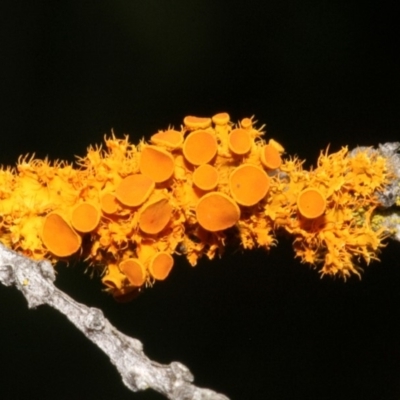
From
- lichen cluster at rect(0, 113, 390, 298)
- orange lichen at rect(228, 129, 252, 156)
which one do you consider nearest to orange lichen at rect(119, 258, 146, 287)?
lichen cluster at rect(0, 113, 390, 298)

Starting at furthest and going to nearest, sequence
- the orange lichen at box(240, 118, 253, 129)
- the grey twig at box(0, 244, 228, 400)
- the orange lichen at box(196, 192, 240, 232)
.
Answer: the orange lichen at box(240, 118, 253, 129) → the orange lichen at box(196, 192, 240, 232) → the grey twig at box(0, 244, 228, 400)

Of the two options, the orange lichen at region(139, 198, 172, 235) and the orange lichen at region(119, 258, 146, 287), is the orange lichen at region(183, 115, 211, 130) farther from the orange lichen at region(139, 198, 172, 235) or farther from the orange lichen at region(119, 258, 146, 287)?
the orange lichen at region(119, 258, 146, 287)

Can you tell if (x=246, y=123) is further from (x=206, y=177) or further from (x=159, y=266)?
(x=159, y=266)

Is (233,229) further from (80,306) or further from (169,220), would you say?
(80,306)

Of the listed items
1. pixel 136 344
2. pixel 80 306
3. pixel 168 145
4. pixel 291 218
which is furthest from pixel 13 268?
pixel 291 218

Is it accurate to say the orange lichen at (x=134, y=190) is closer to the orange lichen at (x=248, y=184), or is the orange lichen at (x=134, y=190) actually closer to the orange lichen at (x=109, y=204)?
the orange lichen at (x=109, y=204)

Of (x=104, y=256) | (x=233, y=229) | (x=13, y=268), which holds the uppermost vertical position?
(x=233, y=229)

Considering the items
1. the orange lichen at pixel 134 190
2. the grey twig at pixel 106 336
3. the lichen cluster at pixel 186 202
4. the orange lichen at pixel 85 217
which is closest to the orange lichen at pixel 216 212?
the lichen cluster at pixel 186 202
